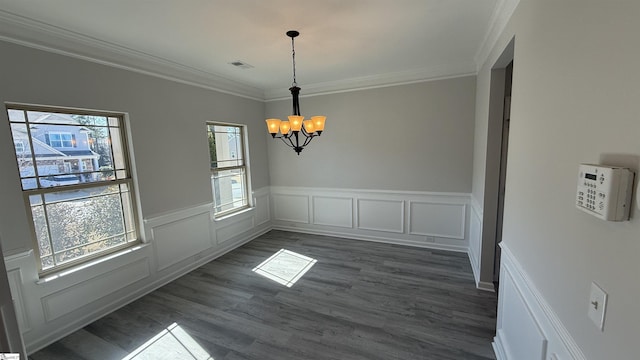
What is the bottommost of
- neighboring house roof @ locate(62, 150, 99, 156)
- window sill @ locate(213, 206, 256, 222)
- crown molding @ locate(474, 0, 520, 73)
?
window sill @ locate(213, 206, 256, 222)

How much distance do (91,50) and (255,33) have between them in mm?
1631

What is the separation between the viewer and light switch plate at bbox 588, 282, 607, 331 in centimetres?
86

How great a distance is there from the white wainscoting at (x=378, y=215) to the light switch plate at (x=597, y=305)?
3.27 m

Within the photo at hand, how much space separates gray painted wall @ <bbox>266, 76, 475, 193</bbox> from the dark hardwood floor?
53.4 inches

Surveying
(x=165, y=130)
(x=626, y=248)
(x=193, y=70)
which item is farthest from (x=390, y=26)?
(x=165, y=130)

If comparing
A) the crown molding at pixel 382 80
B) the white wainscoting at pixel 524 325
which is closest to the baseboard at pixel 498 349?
the white wainscoting at pixel 524 325

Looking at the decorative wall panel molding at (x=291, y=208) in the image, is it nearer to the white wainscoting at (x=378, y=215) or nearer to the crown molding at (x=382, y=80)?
the white wainscoting at (x=378, y=215)

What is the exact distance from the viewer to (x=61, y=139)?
99.0 inches

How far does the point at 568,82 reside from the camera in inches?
43.0

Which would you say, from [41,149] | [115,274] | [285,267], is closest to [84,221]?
[115,274]

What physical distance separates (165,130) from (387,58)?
2.97 m

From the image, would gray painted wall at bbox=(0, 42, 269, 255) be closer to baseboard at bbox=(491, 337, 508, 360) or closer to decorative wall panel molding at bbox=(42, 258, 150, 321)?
decorative wall panel molding at bbox=(42, 258, 150, 321)

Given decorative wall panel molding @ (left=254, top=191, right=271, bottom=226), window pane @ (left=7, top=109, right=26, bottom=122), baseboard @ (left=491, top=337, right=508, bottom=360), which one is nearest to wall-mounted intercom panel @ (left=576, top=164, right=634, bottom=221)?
baseboard @ (left=491, top=337, right=508, bottom=360)

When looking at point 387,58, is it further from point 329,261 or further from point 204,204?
point 204,204
